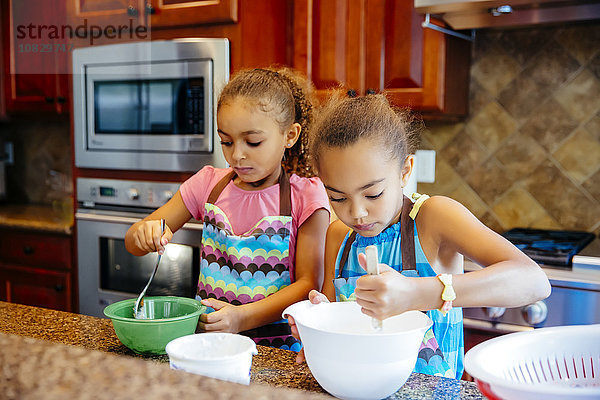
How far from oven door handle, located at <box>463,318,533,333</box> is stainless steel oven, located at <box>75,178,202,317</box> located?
Answer: 3.23 feet

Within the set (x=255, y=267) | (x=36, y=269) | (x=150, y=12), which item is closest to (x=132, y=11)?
(x=150, y=12)

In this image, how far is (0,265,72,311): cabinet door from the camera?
2.67 m

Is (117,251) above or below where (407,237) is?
below

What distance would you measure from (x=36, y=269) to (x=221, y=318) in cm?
195

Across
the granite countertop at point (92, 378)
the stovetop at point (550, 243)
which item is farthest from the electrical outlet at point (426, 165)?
the granite countertop at point (92, 378)

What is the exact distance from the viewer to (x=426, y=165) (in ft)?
8.01

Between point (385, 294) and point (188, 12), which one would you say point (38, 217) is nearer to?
point (188, 12)

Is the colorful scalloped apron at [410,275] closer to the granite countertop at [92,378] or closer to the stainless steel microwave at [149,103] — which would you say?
the granite countertop at [92,378]

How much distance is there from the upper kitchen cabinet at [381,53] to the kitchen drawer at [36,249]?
131cm

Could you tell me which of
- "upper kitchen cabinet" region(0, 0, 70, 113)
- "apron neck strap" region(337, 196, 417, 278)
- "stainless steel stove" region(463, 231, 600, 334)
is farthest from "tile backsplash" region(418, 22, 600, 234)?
"upper kitchen cabinet" region(0, 0, 70, 113)

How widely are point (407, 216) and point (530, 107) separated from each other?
4.48 feet

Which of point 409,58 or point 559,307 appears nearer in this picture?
point 559,307

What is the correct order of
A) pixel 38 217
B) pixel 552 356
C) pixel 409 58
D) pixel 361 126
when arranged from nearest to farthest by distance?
pixel 552 356
pixel 361 126
pixel 409 58
pixel 38 217

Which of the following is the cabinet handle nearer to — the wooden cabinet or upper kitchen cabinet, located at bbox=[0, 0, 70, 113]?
upper kitchen cabinet, located at bbox=[0, 0, 70, 113]
